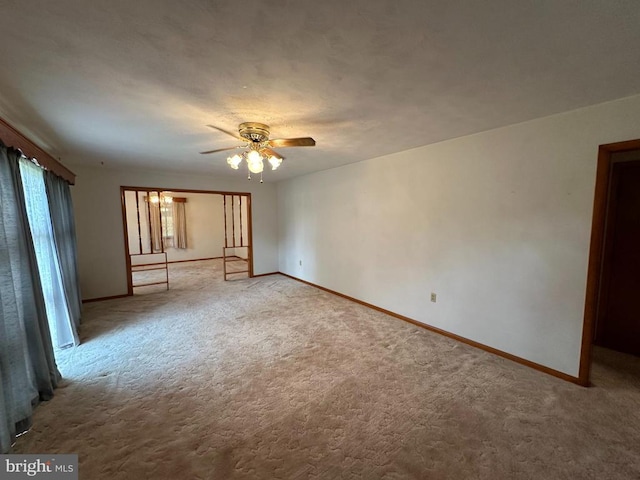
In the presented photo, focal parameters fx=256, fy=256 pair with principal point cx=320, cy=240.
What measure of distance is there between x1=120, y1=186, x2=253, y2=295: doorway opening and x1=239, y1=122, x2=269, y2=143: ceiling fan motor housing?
467 cm

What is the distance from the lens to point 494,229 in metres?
2.66

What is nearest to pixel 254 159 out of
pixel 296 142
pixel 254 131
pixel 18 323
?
pixel 254 131

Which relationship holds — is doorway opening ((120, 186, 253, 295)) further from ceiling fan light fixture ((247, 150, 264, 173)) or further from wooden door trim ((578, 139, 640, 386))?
wooden door trim ((578, 139, 640, 386))

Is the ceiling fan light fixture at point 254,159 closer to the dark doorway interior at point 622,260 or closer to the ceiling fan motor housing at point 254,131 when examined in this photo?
the ceiling fan motor housing at point 254,131

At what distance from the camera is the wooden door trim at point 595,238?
2.03m

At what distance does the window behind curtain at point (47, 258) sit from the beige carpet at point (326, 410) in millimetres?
261

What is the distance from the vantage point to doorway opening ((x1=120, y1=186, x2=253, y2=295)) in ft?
23.5

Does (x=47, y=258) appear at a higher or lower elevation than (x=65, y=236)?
lower

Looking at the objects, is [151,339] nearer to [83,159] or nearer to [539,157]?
[83,159]

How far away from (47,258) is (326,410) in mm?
3193

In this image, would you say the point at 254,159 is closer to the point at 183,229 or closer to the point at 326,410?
the point at 326,410

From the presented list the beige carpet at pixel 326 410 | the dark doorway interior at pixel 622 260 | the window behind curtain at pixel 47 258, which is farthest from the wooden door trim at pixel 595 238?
the window behind curtain at pixel 47 258

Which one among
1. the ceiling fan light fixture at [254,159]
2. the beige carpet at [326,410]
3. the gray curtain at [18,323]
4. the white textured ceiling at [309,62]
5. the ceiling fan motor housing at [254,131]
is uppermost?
the white textured ceiling at [309,62]

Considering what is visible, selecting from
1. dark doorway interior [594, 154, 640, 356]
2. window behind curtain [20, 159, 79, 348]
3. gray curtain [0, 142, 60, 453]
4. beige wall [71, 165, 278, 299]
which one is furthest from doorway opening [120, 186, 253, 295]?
dark doorway interior [594, 154, 640, 356]
